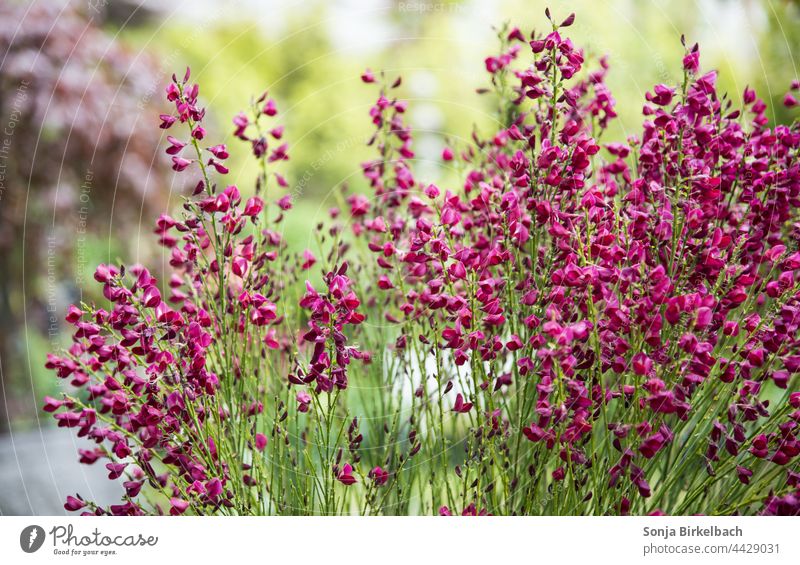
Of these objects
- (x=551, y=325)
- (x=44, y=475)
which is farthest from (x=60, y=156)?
(x=551, y=325)

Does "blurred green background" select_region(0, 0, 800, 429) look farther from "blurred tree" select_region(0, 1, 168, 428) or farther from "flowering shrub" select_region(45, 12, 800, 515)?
"flowering shrub" select_region(45, 12, 800, 515)

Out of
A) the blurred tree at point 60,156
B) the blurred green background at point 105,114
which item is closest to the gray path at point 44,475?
the blurred green background at point 105,114

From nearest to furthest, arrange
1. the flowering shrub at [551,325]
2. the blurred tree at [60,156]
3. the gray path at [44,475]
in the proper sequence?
the flowering shrub at [551,325], the gray path at [44,475], the blurred tree at [60,156]

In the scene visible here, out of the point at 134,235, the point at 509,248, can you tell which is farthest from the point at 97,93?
the point at 509,248

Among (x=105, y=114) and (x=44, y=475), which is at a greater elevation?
(x=105, y=114)

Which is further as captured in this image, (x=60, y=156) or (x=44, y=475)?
(x=60, y=156)

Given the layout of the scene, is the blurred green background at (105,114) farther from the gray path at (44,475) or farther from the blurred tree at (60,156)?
the gray path at (44,475)

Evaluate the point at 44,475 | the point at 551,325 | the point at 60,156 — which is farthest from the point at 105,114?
the point at 551,325

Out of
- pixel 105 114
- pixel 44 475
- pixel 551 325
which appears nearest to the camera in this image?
pixel 551 325

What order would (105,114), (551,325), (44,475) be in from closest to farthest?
1. (551,325)
2. (44,475)
3. (105,114)

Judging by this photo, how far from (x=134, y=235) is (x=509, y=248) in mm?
2123

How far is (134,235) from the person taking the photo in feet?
8.84

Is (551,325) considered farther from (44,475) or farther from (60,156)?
(60,156)
